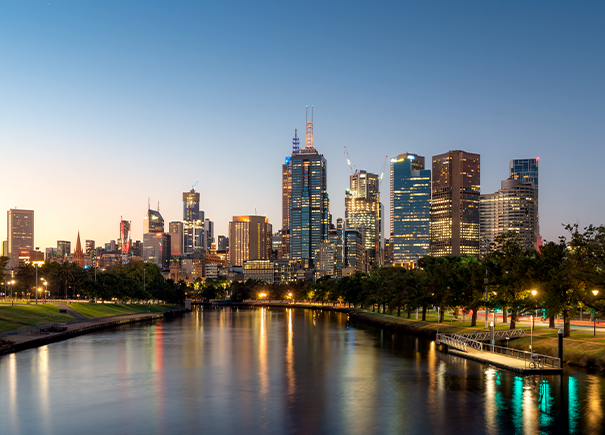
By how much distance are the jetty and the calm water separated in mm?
1821

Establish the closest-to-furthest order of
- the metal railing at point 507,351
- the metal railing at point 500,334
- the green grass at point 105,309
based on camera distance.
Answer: the metal railing at point 507,351, the metal railing at point 500,334, the green grass at point 105,309

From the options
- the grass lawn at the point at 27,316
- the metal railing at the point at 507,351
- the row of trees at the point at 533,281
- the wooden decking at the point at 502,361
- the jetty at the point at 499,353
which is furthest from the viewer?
the grass lawn at the point at 27,316

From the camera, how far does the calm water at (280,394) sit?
39.6 metres

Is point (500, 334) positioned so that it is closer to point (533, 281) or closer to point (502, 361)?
point (533, 281)

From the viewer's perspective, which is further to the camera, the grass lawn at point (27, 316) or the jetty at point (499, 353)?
the grass lawn at point (27, 316)

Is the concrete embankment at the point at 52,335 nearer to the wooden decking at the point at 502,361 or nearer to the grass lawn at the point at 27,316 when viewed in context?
the grass lawn at the point at 27,316

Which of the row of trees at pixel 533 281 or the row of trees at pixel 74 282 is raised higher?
the row of trees at pixel 533 281

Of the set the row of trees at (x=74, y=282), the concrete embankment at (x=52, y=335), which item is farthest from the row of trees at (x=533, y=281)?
the row of trees at (x=74, y=282)

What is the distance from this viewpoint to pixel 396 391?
51438 mm

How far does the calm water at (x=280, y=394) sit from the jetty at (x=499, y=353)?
5.98ft

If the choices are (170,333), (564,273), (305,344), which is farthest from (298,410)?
(170,333)

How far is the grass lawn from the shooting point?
9750 centimetres

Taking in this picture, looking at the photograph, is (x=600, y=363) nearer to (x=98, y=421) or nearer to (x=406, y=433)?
(x=406, y=433)

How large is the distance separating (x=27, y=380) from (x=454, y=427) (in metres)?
41.6
